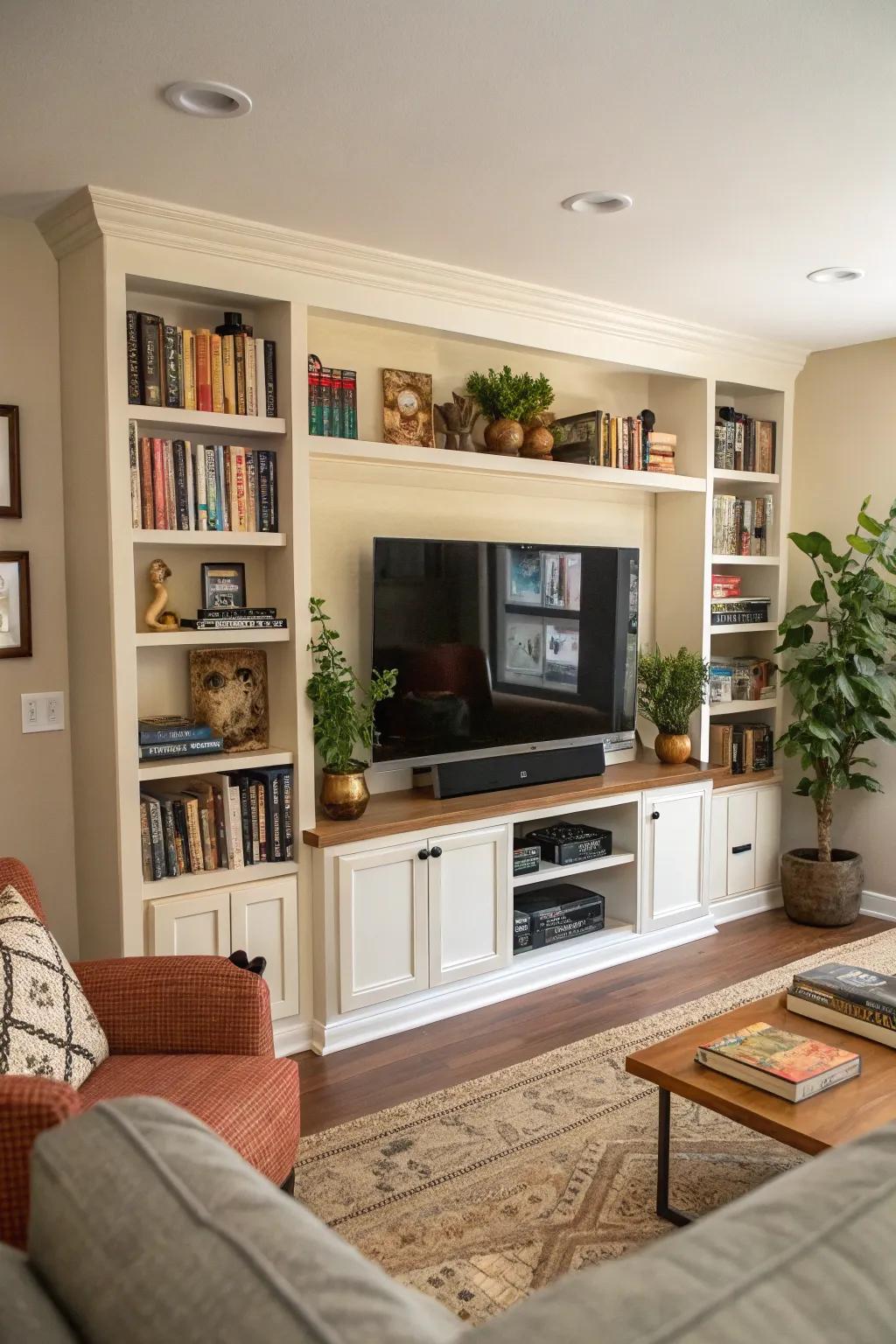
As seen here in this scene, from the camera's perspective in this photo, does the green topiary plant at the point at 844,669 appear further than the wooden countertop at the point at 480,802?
Answer: Yes

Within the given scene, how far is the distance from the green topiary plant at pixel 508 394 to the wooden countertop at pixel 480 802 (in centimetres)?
140

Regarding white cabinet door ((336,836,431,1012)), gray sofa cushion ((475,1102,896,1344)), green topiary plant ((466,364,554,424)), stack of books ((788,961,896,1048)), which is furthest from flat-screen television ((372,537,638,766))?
gray sofa cushion ((475,1102,896,1344))

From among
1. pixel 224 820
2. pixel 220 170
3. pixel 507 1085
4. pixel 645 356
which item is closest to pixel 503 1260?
pixel 507 1085

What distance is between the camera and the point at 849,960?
13.7ft

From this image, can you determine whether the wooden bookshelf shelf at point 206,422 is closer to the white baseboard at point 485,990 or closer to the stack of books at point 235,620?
the stack of books at point 235,620

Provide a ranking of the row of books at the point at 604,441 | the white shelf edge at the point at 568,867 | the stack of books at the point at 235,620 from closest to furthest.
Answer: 1. the stack of books at the point at 235,620
2. the white shelf edge at the point at 568,867
3. the row of books at the point at 604,441

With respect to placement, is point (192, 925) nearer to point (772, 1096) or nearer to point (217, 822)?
point (217, 822)

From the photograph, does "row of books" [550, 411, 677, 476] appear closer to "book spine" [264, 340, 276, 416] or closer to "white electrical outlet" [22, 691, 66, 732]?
"book spine" [264, 340, 276, 416]

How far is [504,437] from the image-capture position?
3854 millimetres

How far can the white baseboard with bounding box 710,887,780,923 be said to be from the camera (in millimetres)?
4706

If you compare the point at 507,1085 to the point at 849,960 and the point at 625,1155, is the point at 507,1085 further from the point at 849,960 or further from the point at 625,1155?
the point at 849,960

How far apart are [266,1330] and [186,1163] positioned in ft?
0.70

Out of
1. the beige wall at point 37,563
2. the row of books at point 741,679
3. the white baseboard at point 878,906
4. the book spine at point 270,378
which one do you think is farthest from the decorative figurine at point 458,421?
the white baseboard at point 878,906

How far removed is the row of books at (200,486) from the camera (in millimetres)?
3029
